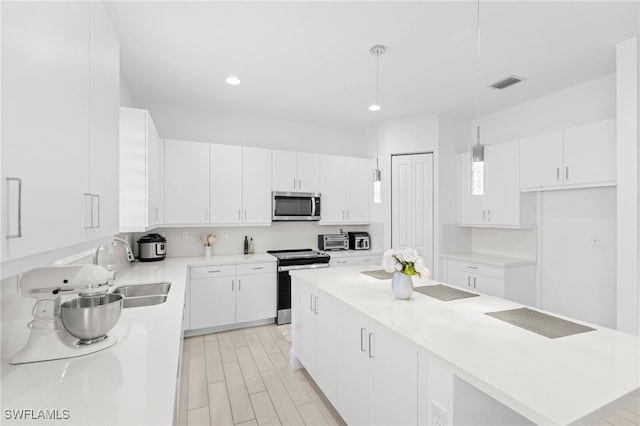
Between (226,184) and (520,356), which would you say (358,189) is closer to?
(226,184)

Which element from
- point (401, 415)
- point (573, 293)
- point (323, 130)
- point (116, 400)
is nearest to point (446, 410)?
point (401, 415)

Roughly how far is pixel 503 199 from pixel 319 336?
2.91 meters

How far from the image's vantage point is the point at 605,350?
1.28 metres

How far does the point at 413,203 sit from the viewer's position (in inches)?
174

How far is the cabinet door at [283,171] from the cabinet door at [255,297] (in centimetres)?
119

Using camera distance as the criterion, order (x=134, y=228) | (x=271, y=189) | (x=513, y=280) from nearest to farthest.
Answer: (x=134, y=228), (x=513, y=280), (x=271, y=189)

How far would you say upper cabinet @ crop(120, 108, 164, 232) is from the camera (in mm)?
2363

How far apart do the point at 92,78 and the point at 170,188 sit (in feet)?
8.27

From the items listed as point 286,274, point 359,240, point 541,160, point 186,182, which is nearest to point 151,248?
point 186,182

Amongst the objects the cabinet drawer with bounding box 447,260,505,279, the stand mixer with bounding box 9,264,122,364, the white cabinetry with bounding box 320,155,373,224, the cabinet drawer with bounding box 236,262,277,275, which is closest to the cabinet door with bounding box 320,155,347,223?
the white cabinetry with bounding box 320,155,373,224

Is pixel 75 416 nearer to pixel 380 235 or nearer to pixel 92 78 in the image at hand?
pixel 92 78

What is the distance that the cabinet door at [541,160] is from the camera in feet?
10.7

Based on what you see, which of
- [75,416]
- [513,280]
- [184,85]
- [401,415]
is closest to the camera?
[75,416]

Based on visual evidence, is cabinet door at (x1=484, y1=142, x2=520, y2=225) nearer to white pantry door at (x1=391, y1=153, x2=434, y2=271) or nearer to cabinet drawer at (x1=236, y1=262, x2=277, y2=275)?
white pantry door at (x1=391, y1=153, x2=434, y2=271)
